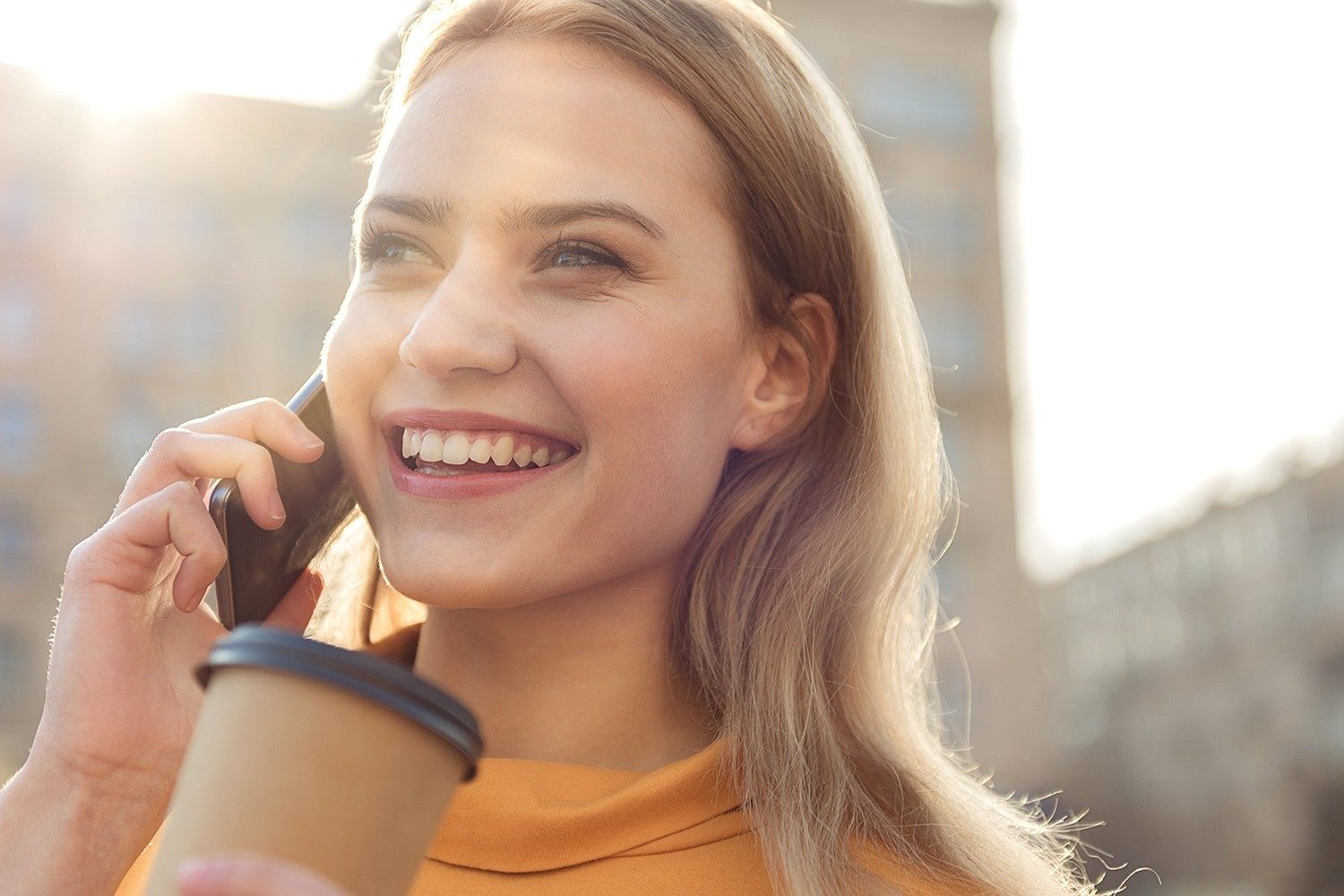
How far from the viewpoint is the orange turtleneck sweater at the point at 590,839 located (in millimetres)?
1759

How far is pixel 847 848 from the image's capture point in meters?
1.89

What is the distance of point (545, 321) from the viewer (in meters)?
1.80

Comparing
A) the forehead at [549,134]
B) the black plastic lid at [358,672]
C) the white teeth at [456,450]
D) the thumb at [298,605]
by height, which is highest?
the forehead at [549,134]

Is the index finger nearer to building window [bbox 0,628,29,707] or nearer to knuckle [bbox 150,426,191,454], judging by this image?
knuckle [bbox 150,426,191,454]

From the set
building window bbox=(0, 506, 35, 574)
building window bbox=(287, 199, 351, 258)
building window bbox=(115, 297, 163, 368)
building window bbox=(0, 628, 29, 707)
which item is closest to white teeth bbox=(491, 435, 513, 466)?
building window bbox=(287, 199, 351, 258)

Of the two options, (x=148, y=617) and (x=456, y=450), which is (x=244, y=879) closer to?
(x=456, y=450)

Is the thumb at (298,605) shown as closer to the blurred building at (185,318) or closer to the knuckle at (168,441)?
the knuckle at (168,441)

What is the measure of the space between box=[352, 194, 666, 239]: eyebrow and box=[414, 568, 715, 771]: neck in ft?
1.71

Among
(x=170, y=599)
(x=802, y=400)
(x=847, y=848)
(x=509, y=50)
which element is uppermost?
(x=509, y=50)

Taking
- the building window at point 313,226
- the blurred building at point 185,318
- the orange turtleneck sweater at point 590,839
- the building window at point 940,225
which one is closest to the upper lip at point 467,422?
the orange turtleneck sweater at point 590,839

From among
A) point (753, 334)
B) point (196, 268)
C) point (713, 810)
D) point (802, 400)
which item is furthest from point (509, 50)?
point (196, 268)

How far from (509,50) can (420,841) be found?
129 cm

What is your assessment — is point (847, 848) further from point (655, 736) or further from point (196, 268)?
point (196, 268)

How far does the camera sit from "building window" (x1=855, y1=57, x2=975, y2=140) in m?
34.0
